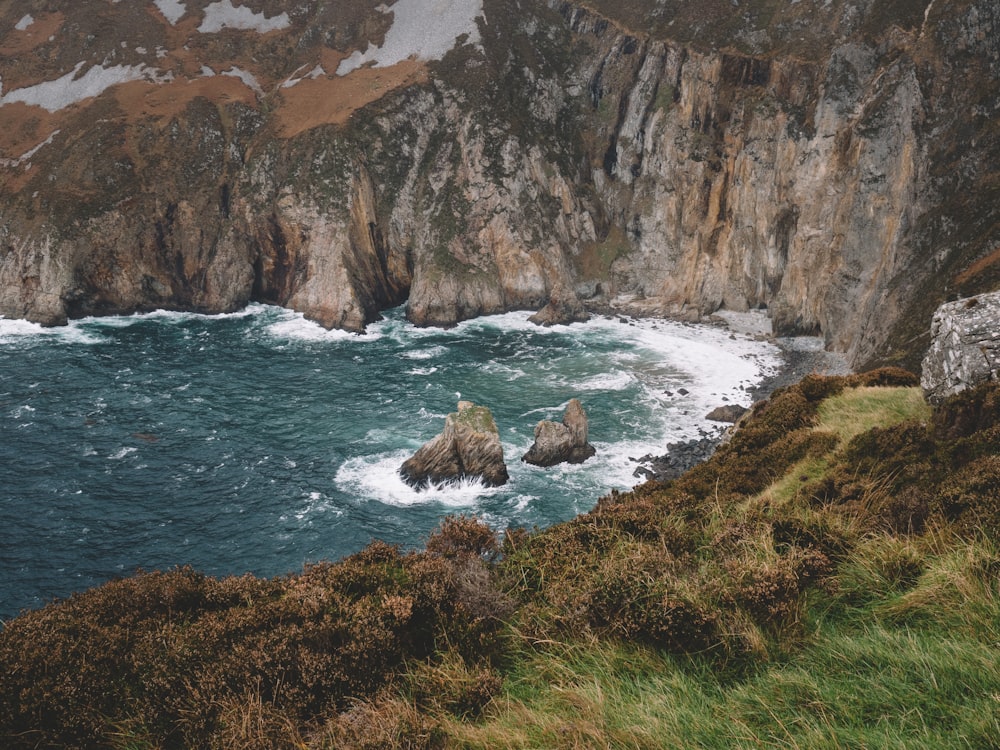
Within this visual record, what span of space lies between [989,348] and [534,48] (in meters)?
89.8

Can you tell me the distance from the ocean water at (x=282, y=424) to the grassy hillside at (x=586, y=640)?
923 inches

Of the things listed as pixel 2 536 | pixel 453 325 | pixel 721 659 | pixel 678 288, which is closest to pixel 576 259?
pixel 678 288

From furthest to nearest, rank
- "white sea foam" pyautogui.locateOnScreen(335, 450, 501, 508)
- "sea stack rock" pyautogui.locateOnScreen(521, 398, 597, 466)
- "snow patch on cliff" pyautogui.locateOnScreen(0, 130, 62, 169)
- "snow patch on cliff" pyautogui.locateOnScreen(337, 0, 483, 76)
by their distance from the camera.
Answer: "snow patch on cliff" pyautogui.locateOnScreen(337, 0, 483, 76)
"snow patch on cliff" pyautogui.locateOnScreen(0, 130, 62, 169)
"sea stack rock" pyautogui.locateOnScreen(521, 398, 597, 466)
"white sea foam" pyautogui.locateOnScreen(335, 450, 501, 508)

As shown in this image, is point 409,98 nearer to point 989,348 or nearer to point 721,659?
point 989,348

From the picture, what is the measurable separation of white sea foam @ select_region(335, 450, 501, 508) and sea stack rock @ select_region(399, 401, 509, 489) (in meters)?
0.51

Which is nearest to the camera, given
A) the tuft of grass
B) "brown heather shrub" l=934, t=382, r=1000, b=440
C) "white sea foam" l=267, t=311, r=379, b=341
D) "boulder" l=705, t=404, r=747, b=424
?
"brown heather shrub" l=934, t=382, r=1000, b=440

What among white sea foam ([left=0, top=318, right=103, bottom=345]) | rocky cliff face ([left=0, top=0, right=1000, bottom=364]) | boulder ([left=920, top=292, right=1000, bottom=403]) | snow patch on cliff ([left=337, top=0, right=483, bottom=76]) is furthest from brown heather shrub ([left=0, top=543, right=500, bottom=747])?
snow patch on cliff ([left=337, top=0, right=483, bottom=76])

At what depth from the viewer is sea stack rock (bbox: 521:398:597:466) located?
129 ft

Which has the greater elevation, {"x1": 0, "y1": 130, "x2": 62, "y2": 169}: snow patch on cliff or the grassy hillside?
{"x1": 0, "y1": 130, "x2": 62, "y2": 169}: snow patch on cliff

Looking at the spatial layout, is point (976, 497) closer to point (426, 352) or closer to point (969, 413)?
point (969, 413)

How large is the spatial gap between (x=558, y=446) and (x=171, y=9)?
4139 inches

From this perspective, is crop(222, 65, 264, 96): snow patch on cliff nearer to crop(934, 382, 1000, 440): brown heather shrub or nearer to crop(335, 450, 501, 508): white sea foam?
crop(335, 450, 501, 508): white sea foam

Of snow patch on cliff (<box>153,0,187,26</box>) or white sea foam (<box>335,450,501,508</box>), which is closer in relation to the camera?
white sea foam (<box>335,450,501,508</box>)

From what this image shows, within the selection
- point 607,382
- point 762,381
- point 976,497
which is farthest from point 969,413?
point 762,381
